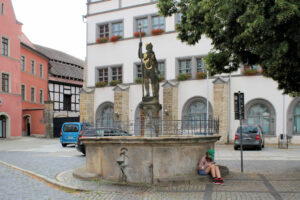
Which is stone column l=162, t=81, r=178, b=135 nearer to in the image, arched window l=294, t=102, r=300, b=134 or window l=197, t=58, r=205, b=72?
window l=197, t=58, r=205, b=72

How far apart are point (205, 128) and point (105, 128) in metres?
2.96

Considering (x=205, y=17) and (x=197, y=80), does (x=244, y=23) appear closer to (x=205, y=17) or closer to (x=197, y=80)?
(x=205, y=17)

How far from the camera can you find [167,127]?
10438mm

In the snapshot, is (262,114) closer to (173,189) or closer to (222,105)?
(222,105)

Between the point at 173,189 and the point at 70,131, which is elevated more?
the point at 70,131

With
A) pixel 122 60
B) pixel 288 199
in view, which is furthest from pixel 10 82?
pixel 288 199

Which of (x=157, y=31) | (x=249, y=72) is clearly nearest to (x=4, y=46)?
(x=157, y=31)

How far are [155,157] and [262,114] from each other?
19.4 metres

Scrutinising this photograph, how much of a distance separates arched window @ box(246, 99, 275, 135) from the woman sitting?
59.7 ft

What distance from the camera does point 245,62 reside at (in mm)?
11523

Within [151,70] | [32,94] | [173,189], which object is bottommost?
[173,189]

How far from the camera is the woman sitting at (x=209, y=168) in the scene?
957cm

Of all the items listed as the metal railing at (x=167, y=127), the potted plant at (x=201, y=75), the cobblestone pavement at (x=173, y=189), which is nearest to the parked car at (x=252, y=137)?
the potted plant at (x=201, y=75)

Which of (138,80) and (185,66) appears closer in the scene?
(185,66)
